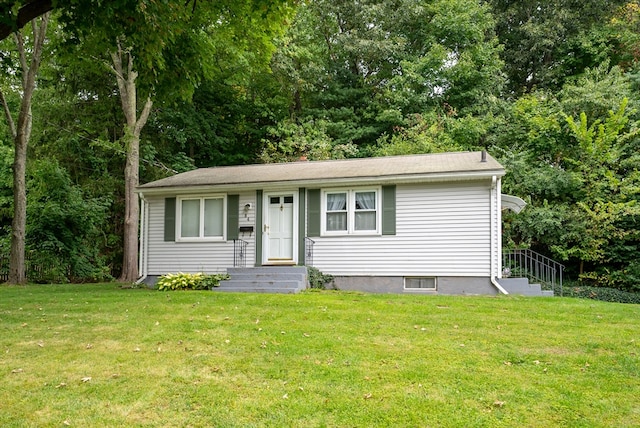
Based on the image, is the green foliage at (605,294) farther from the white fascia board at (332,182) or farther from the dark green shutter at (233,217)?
the dark green shutter at (233,217)

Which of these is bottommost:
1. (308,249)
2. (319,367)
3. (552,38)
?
(319,367)

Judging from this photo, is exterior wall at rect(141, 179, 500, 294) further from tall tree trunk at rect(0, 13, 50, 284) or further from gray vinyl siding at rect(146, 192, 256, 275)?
tall tree trunk at rect(0, 13, 50, 284)

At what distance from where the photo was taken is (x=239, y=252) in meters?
12.3

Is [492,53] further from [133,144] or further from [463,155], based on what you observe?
[133,144]

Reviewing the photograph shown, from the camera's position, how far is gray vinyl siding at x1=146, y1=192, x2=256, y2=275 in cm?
1239

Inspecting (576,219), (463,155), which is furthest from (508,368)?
(576,219)

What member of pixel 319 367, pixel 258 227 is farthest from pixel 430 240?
pixel 319 367

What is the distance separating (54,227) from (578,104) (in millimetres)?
18308

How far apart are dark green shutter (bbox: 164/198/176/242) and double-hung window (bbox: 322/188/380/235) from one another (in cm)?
422

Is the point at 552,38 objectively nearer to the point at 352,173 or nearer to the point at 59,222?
the point at 352,173

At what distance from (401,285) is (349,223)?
77.4 inches

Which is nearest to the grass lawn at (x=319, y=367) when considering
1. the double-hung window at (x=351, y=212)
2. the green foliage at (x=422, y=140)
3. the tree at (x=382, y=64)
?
the double-hung window at (x=351, y=212)

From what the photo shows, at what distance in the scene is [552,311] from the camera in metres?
7.96

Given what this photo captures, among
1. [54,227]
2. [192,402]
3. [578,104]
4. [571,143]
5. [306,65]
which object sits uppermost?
[306,65]
